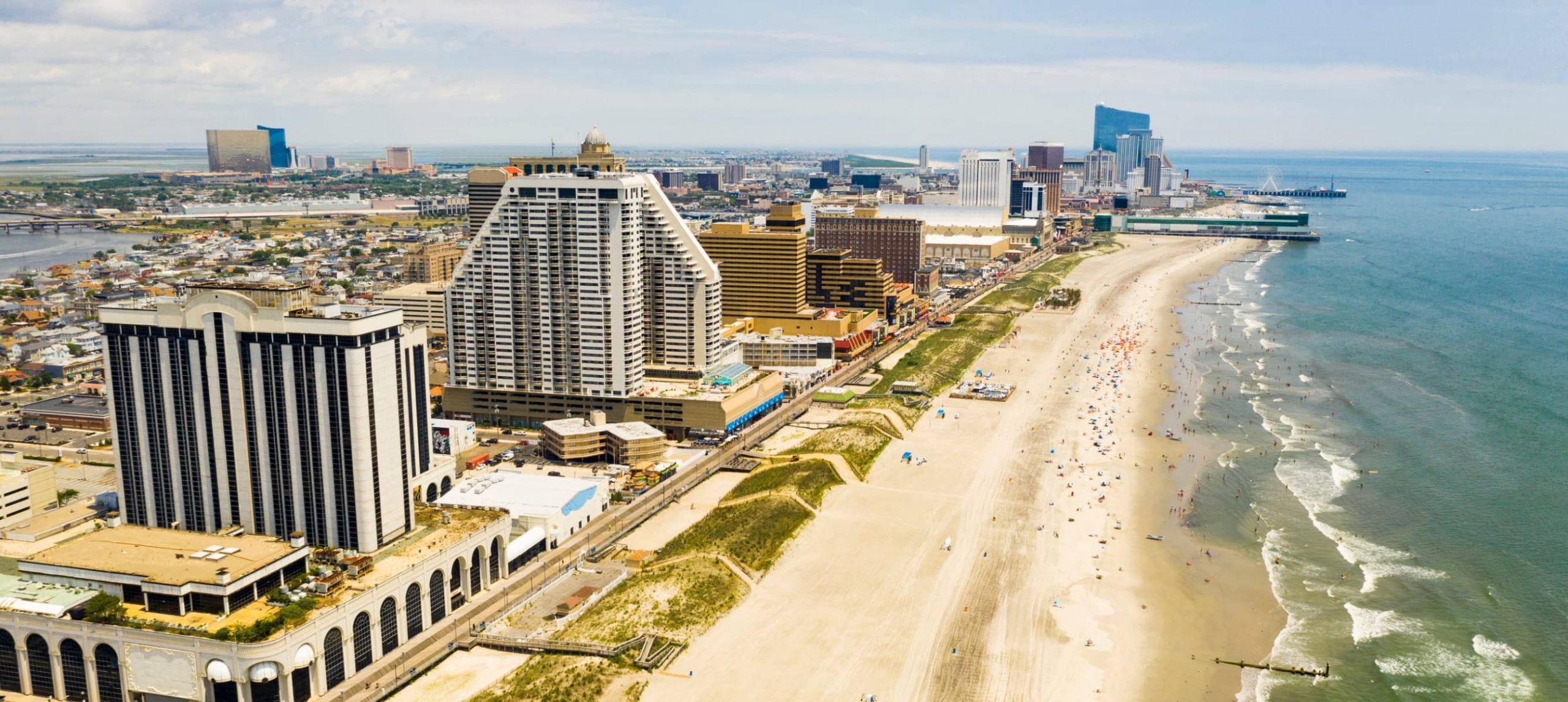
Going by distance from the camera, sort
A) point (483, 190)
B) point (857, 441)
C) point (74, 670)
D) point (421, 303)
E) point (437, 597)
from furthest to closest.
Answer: point (483, 190), point (421, 303), point (857, 441), point (437, 597), point (74, 670)

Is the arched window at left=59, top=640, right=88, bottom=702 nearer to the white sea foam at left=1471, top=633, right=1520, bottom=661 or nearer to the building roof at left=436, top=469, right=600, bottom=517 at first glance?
the building roof at left=436, top=469, right=600, bottom=517

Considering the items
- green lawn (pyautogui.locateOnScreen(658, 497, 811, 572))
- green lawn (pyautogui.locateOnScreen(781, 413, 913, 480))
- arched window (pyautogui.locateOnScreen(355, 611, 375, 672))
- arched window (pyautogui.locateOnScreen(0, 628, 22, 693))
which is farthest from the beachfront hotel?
arched window (pyautogui.locateOnScreen(0, 628, 22, 693))

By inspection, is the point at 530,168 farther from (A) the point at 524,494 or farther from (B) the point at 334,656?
(B) the point at 334,656

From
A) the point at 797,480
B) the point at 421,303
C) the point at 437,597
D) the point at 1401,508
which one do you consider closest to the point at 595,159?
the point at 421,303

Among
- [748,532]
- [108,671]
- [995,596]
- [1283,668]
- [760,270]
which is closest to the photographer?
[108,671]

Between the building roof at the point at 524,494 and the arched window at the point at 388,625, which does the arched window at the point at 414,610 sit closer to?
the arched window at the point at 388,625

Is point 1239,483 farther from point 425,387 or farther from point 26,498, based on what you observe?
point 26,498
